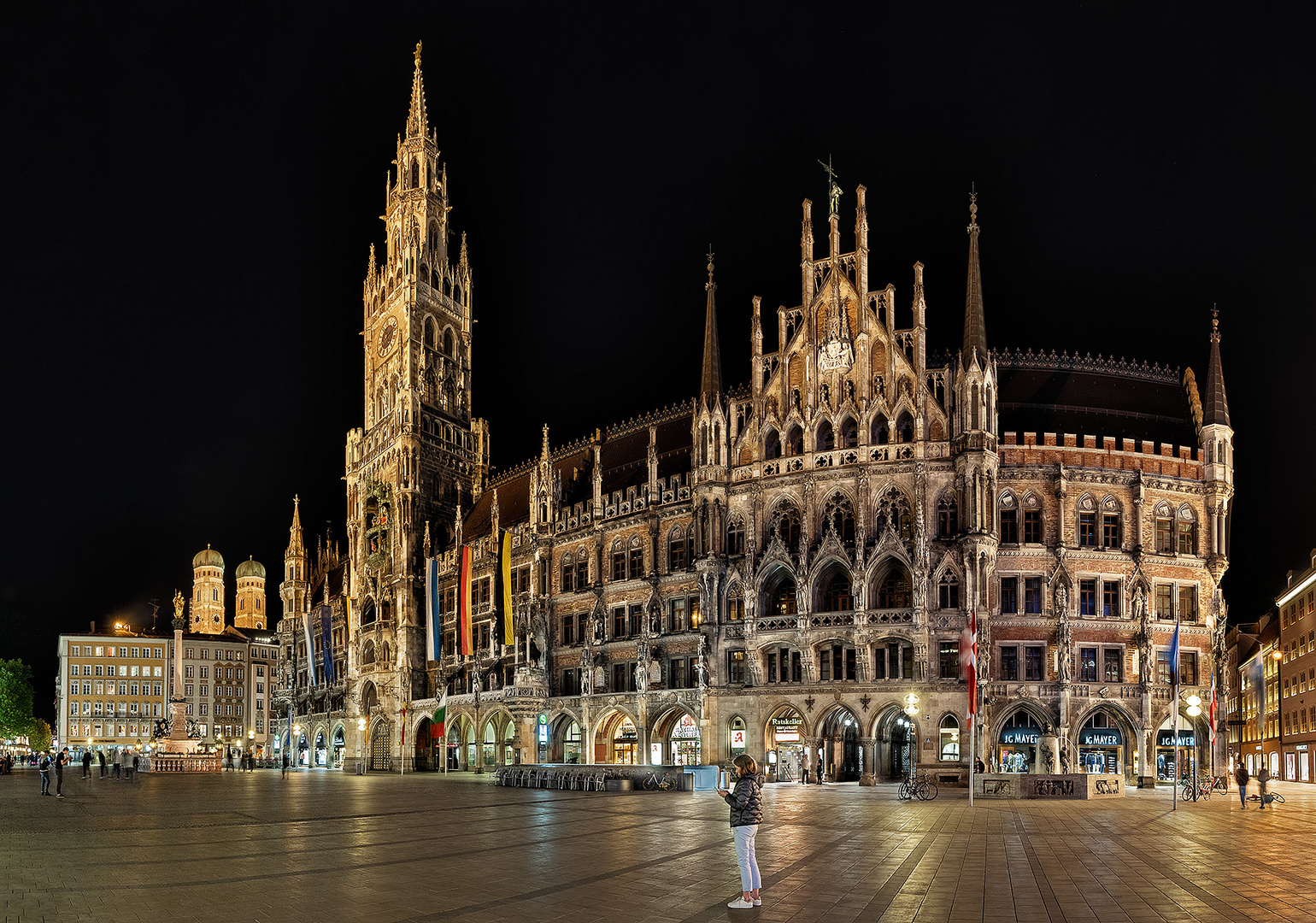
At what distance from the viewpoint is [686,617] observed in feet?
252

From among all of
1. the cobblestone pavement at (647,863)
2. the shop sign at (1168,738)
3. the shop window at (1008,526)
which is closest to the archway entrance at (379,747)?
the shop window at (1008,526)

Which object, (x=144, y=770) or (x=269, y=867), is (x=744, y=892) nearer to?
(x=269, y=867)

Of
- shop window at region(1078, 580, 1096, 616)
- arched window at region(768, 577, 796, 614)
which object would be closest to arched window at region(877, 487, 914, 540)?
arched window at region(768, 577, 796, 614)

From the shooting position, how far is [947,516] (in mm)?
66938

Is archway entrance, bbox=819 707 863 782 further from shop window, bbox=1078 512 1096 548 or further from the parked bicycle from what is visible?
the parked bicycle

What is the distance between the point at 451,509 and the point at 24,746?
10024cm

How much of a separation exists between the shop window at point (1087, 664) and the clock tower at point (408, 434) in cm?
5912

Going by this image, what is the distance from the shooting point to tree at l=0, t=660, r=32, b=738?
129625 millimetres

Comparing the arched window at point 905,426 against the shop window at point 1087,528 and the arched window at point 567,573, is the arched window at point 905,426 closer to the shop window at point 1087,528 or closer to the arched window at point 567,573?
the shop window at point 1087,528

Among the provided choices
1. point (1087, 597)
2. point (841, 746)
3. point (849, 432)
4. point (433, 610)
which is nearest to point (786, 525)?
point (849, 432)

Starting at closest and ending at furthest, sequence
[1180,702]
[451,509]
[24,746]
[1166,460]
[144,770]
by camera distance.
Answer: [1180,702], [1166,460], [144,770], [451,509], [24,746]

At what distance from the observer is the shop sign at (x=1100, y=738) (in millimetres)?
64688

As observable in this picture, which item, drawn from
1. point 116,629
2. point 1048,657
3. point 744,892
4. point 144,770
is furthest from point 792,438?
point 116,629

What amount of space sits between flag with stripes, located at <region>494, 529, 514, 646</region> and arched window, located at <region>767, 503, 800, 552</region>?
17872 mm
